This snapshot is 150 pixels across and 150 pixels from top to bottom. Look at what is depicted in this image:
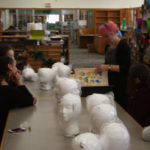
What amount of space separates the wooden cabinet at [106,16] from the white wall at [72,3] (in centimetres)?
55

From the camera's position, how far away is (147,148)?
1438mm

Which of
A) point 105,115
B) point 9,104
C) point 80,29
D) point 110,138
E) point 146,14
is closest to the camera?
point 110,138

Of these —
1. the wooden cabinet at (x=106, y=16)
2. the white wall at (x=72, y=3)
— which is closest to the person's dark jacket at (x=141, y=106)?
the white wall at (x=72, y=3)

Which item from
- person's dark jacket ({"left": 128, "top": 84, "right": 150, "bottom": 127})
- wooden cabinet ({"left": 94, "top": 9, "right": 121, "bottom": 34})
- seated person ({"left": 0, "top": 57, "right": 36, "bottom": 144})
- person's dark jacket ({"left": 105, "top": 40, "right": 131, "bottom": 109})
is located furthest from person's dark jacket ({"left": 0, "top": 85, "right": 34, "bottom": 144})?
wooden cabinet ({"left": 94, "top": 9, "right": 121, "bottom": 34})

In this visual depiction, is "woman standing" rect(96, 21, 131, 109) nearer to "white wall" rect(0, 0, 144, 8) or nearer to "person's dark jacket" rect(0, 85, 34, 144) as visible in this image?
"person's dark jacket" rect(0, 85, 34, 144)

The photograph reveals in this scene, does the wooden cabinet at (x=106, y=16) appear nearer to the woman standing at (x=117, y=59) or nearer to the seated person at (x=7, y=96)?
the woman standing at (x=117, y=59)

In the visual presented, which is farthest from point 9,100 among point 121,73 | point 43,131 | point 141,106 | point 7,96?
point 121,73

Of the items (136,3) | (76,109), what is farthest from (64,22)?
(76,109)

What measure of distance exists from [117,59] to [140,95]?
69 centimetres

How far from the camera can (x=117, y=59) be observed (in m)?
2.87

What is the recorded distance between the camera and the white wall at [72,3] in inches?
432

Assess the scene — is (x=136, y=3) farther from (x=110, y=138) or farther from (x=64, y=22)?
(x=110, y=138)

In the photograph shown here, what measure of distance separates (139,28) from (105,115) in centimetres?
542

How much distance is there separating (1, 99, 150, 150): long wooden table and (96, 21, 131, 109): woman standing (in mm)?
796
